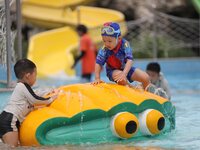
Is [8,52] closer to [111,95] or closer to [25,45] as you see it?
[111,95]

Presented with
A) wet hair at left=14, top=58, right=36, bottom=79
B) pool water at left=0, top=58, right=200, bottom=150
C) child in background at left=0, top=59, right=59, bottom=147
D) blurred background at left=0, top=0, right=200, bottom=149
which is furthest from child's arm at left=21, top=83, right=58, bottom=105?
blurred background at left=0, top=0, right=200, bottom=149

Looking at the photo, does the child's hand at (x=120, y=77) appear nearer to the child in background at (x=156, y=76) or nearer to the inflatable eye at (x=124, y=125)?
the inflatable eye at (x=124, y=125)

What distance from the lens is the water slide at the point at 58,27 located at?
16.0m

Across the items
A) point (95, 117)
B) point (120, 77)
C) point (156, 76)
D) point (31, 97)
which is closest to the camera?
point (31, 97)

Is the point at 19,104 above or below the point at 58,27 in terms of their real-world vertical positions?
below

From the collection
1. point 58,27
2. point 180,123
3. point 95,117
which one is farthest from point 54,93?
point 58,27

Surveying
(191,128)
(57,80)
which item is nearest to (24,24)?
(57,80)

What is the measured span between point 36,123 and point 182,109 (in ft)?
12.0

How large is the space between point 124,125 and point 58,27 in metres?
13.9

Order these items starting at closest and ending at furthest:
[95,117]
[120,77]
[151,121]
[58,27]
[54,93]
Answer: [95,117] → [151,121] → [54,93] → [120,77] → [58,27]

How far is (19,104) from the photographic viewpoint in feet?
18.3

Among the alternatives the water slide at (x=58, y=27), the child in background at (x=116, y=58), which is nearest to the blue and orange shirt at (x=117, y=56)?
the child in background at (x=116, y=58)

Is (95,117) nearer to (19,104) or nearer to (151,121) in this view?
(151,121)

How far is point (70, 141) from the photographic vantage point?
5.59 m
